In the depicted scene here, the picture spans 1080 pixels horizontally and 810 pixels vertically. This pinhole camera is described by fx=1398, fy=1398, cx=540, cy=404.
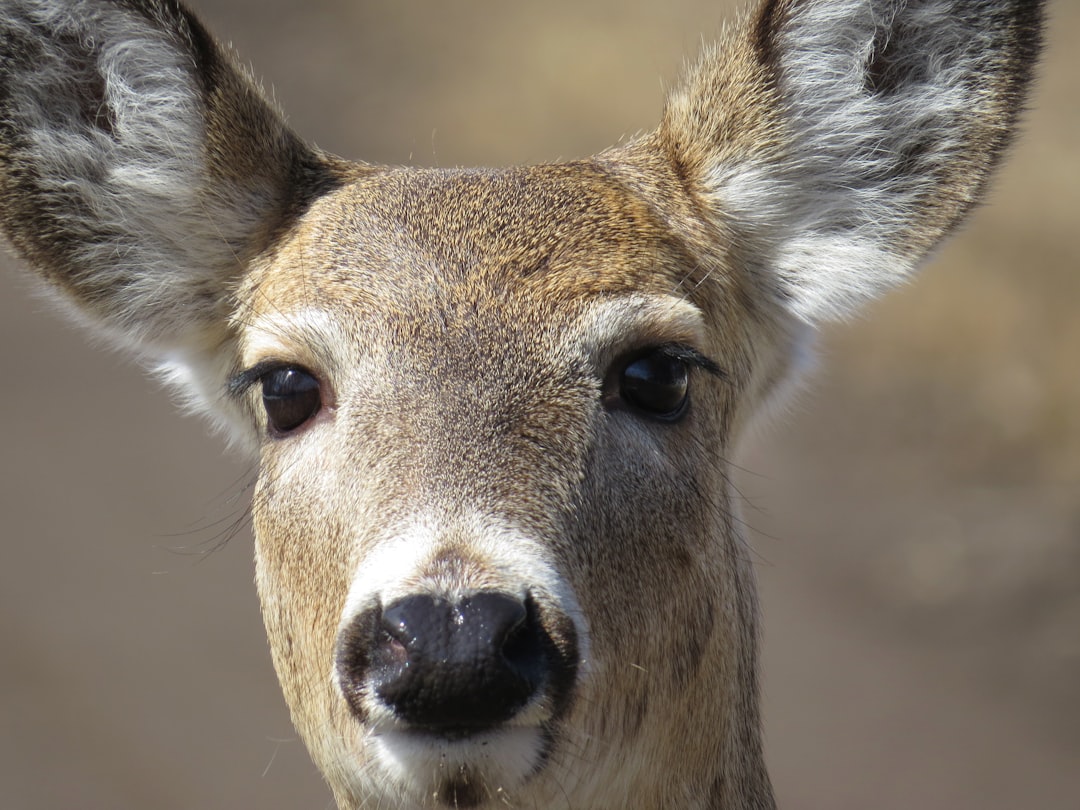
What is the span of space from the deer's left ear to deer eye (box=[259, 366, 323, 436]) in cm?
172

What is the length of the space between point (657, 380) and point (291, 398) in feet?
3.97

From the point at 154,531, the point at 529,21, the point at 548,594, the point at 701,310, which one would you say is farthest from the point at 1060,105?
the point at 548,594

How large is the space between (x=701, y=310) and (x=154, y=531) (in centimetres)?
1001

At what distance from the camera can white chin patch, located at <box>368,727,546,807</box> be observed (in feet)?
11.9

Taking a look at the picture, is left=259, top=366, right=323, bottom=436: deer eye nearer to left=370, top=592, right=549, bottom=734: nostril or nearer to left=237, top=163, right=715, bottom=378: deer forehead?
left=237, top=163, right=715, bottom=378: deer forehead

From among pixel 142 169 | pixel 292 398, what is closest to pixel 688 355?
pixel 292 398

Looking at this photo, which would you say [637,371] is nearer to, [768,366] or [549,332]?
[549,332]

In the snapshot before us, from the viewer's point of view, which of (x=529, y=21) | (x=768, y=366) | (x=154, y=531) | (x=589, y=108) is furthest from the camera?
(x=529, y=21)

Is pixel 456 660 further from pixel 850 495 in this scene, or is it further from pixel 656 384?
pixel 850 495

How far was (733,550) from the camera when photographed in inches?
191

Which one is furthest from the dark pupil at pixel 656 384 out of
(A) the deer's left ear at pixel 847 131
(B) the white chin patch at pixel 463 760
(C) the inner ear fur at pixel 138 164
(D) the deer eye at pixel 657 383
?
(C) the inner ear fur at pixel 138 164

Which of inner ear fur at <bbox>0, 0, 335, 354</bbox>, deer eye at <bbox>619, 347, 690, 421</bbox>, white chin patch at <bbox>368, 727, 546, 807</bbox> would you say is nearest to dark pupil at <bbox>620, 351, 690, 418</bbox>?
deer eye at <bbox>619, 347, 690, 421</bbox>

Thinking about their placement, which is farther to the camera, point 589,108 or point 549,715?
point 589,108

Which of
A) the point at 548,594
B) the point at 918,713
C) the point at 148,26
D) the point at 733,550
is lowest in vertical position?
the point at 918,713
